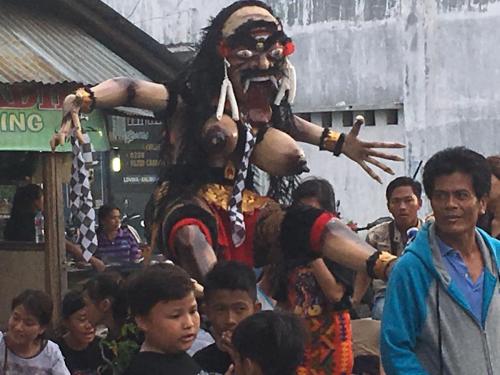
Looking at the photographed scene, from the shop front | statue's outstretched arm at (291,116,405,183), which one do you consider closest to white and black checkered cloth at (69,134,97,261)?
statue's outstretched arm at (291,116,405,183)

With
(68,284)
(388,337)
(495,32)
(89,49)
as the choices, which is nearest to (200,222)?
(388,337)

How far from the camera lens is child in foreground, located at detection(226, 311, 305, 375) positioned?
3.69 metres

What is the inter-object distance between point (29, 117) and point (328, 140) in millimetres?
3615

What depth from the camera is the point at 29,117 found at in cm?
943

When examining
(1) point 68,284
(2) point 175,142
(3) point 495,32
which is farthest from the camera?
(3) point 495,32

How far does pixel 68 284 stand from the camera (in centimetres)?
990

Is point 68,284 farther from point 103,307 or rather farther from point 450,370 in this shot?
point 450,370

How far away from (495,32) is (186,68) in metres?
11.4

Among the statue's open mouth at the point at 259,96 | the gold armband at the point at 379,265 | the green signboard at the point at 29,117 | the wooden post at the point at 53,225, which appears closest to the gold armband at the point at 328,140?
Answer: the statue's open mouth at the point at 259,96

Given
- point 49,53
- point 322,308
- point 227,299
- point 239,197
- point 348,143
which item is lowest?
point 322,308

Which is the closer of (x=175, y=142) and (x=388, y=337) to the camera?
(x=388, y=337)

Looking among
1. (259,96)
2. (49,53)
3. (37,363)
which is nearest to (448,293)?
(37,363)

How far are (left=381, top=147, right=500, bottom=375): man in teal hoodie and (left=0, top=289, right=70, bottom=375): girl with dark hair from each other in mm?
2000

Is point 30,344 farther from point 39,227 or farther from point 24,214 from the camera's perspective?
point 39,227
